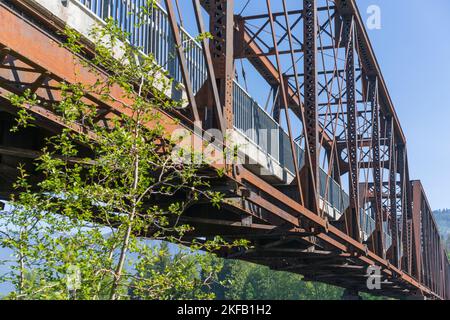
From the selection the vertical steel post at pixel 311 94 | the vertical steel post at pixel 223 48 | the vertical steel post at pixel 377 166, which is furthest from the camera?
the vertical steel post at pixel 377 166

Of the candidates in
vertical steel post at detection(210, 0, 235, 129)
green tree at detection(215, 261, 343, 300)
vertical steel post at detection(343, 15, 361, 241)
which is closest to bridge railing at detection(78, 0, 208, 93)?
vertical steel post at detection(210, 0, 235, 129)

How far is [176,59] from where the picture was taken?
13.8 m

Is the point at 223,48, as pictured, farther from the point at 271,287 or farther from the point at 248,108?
the point at 271,287

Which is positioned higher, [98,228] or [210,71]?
[210,71]

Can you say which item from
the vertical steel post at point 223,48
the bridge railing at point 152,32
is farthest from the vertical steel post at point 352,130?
the vertical steel post at point 223,48

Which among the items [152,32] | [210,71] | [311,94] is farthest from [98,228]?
[311,94]

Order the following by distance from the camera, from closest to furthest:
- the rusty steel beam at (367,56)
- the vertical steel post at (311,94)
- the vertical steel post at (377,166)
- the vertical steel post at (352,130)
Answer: the vertical steel post at (311,94), the vertical steel post at (352,130), the rusty steel beam at (367,56), the vertical steel post at (377,166)

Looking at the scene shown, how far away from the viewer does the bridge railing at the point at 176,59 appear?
10.6 meters

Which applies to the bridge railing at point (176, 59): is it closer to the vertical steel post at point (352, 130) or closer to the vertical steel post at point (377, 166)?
the vertical steel post at point (352, 130)

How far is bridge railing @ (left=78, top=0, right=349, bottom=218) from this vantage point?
1062 cm

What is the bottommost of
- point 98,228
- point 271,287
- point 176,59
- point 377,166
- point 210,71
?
point 271,287

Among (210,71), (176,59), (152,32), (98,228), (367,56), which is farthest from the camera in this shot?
(367,56)
